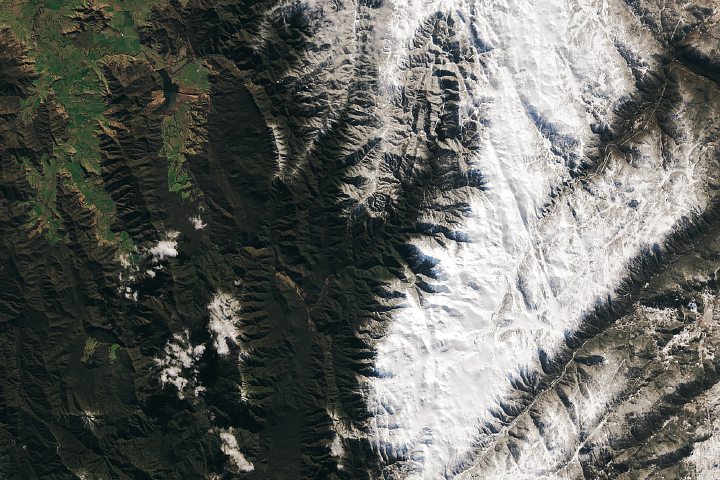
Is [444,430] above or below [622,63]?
below

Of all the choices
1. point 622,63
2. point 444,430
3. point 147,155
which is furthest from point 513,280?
point 147,155

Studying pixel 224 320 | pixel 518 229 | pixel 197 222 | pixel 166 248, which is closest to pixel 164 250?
pixel 166 248

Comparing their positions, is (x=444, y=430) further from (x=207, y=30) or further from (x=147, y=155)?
(x=207, y=30)

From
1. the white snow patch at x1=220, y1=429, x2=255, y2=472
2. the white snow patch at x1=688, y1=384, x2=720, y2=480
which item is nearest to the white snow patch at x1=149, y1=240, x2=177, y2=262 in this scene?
the white snow patch at x1=220, y1=429, x2=255, y2=472

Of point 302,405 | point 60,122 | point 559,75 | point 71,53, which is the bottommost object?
point 302,405

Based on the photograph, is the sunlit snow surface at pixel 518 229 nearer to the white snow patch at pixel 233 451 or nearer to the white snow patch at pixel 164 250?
the white snow patch at pixel 233 451
